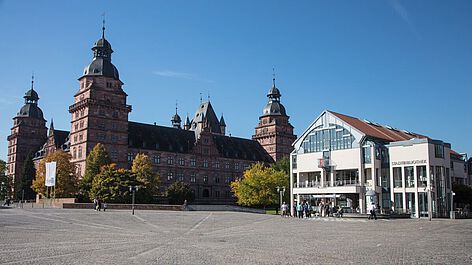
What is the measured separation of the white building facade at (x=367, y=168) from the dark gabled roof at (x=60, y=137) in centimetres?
6033

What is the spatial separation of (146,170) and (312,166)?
32.1m

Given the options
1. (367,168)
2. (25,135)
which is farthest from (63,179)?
(367,168)

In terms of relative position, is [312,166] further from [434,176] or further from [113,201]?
[113,201]

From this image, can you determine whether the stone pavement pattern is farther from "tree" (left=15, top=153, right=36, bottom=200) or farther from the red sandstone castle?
"tree" (left=15, top=153, right=36, bottom=200)

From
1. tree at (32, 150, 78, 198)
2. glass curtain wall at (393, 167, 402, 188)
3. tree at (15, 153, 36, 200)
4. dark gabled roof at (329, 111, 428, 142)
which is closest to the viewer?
glass curtain wall at (393, 167, 402, 188)

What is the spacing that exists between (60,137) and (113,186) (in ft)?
152

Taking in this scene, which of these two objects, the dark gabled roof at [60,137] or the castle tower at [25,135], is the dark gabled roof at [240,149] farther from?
the castle tower at [25,135]

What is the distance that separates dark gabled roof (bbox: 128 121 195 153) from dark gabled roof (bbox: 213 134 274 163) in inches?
321

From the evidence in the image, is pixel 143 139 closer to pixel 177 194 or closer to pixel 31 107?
pixel 177 194

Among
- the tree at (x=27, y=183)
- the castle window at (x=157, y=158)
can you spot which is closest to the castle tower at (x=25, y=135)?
the tree at (x=27, y=183)

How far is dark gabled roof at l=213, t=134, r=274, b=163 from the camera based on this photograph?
120 meters

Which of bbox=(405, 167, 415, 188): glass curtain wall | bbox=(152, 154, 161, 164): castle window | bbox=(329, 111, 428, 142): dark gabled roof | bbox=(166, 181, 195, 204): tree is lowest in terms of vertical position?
bbox=(166, 181, 195, 204): tree

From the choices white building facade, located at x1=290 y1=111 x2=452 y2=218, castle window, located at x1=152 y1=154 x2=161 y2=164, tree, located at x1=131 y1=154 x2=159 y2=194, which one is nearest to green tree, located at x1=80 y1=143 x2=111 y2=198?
tree, located at x1=131 y1=154 x2=159 y2=194

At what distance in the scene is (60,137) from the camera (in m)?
109
